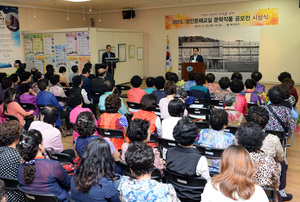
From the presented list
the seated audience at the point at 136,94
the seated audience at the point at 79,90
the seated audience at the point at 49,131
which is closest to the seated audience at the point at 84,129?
the seated audience at the point at 49,131

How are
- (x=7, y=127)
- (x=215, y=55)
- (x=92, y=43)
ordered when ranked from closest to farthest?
(x=7, y=127), (x=92, y=43), (x=215, y=55)

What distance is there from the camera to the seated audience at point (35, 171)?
2.11m

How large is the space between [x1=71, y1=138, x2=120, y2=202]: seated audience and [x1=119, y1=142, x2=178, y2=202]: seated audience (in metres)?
0.12

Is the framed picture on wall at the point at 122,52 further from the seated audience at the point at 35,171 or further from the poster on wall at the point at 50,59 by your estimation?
the seated audience at the point at 35,171

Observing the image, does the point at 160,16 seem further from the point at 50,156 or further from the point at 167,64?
the point at 50,156

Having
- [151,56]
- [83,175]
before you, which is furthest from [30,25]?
[83,175]

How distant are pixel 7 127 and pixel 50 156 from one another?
20.4 inches

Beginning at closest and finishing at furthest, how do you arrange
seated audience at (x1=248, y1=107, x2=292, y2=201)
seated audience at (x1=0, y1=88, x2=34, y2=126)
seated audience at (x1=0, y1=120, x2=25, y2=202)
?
1. seated audience at (x1=0, y1=120, x2=25, y2=202)
2. seated audience at (x1=248, y1=107, x2=292, y2=201)
3. seated audience at (x1=0, y1=88, x2=34, y2=126)

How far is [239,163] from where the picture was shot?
1704mm

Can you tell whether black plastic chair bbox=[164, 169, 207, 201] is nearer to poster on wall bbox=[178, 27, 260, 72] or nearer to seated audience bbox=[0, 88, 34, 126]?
seated audience bbox=[0, 88, 34, 126]

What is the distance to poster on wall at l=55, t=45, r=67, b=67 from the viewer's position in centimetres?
1077

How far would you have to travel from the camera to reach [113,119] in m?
3.54

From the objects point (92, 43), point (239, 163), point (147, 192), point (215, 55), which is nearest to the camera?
point (239, 163)

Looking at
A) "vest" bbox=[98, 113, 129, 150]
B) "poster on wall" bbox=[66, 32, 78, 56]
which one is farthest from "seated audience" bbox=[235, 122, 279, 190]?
"poster on wall" bbox=[66, 32, 78, 56]
